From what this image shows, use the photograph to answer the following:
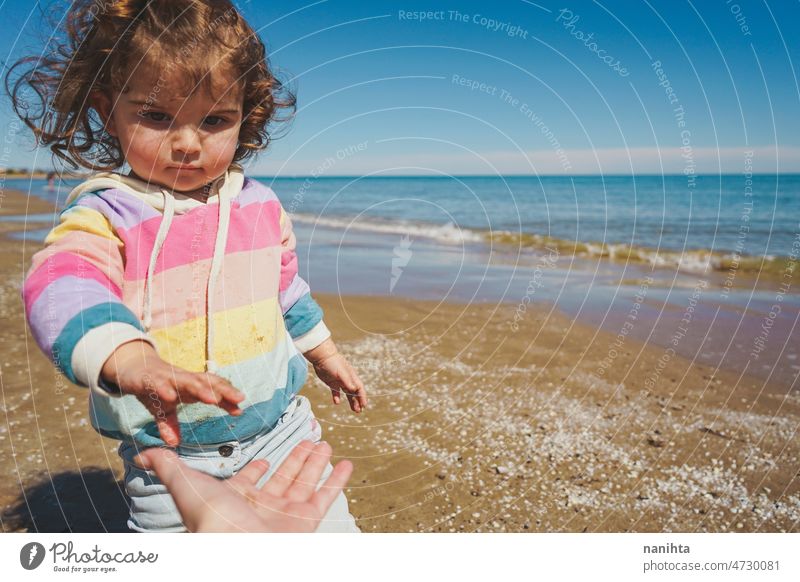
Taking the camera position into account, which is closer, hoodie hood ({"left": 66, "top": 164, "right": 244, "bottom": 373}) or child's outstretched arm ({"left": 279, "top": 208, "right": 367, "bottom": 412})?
hoodie hood ({"left": 66, "top": 164, "right": 244, "bottom": 373})

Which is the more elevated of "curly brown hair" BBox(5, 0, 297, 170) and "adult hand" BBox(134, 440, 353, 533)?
"curly brown hair" BBox(5, 0, 297, 170)

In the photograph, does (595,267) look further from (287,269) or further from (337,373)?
(287,269)

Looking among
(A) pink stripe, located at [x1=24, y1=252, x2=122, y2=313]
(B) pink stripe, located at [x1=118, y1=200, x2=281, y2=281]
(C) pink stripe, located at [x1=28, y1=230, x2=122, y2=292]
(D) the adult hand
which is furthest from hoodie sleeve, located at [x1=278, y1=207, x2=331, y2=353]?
(A) pink stripe, located at [x1=24, y1=252, x2=122, y2=313]

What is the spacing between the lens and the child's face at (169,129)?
142cm

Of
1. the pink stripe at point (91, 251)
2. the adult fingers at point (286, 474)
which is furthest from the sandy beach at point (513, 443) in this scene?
the pink stripe at point (91, 251)

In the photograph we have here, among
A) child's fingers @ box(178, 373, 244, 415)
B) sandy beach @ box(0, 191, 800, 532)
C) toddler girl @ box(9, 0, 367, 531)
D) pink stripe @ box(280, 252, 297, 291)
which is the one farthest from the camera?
sandy beach @ box(0, 191, 800, 532)

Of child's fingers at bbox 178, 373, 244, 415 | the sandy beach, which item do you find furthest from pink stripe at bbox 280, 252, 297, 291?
the sandy beach

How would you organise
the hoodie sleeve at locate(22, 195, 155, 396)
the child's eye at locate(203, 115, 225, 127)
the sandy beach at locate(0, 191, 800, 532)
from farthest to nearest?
the sandy beach at locate(0, 191, 800, 532), the child's eye at locate(203, 115, 225, 127), the hoodie sleeve at locate(22, 195, 155, 396)

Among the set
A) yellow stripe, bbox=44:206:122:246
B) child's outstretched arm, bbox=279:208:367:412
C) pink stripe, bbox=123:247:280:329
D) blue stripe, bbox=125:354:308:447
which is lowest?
blue stripe, bbox=125:354:308:447

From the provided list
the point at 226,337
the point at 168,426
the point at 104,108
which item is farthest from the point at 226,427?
the point at 104,108

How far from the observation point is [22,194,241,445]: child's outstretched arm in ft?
3.27

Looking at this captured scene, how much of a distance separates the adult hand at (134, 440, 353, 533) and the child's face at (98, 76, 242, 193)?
72 cm

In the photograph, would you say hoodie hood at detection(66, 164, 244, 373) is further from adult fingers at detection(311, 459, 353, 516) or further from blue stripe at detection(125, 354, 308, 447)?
adult fingers at detection(311, 459, 353, 516)
